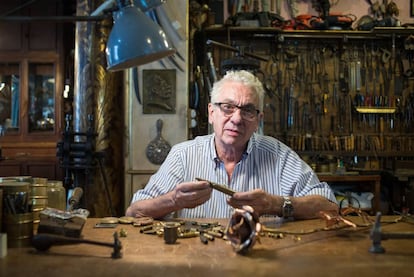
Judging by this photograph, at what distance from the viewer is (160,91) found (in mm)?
3816

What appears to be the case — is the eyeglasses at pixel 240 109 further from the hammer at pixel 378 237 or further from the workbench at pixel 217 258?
the hammer at pixel 378 237

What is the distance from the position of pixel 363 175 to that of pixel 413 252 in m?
3.35

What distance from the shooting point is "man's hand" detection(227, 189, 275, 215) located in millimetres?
1764

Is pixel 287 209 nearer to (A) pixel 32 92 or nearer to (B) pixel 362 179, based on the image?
(B) pixel 362 179

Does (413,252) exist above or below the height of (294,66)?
below

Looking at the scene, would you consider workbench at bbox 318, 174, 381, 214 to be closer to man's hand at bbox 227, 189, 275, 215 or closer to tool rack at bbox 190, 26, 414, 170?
tool rack at bbox 190, 26, 414, 170

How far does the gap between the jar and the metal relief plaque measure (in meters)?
2.05

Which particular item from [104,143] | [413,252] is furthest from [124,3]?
[104,143]

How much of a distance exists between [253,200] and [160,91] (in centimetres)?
220

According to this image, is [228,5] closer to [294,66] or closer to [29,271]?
[294,66]

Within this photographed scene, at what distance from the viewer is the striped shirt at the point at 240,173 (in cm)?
222

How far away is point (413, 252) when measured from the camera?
1.38 m

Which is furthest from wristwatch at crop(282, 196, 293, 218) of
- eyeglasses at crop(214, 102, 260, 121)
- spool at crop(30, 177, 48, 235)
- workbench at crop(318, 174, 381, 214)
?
workbench at crop(318, 174, 381, 214)

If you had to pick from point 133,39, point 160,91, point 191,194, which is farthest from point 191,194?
point 160,91
